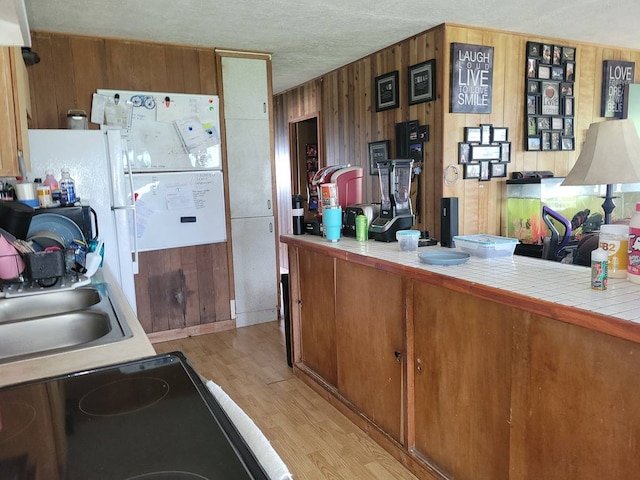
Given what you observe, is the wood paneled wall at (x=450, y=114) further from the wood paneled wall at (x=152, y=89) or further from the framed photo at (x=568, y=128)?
the wood paneled wall at (x=152, y=89)

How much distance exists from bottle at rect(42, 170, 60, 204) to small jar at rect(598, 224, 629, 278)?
8.19ft

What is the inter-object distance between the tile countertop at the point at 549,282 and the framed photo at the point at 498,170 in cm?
191

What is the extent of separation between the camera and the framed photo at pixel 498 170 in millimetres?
3906

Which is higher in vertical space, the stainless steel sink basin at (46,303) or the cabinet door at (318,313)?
the stainless steel sink basin at (46,303)

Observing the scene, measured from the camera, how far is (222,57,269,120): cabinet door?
3.99 meters

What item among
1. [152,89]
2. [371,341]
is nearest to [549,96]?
[371,341]

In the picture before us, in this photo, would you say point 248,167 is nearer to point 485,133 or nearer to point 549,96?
point 485,133

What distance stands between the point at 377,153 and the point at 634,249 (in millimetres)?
3034

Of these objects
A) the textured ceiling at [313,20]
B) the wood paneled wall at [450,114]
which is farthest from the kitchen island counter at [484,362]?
the textured ceiling at [313,20]

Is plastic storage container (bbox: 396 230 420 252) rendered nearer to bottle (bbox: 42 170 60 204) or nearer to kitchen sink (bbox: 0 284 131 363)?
kitchen sink (bbox: 0 284 131 363)

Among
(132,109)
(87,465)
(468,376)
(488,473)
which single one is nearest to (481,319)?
(468,376)

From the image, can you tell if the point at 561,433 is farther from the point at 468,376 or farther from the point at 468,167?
the point at 468,167

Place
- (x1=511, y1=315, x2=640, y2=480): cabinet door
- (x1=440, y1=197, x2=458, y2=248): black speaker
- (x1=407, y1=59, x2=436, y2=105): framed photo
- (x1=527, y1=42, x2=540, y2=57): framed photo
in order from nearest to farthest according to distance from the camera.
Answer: (x1=511, y1=315, x2=640, y2=480): cabinet door
(x1=440, y1=197, x2=458, y2=248): black speaker
(x1=407, y1=59, x2=436, y2=105): framed photo
(x1=527, y1=42, x2=540, y2=57): framed photo

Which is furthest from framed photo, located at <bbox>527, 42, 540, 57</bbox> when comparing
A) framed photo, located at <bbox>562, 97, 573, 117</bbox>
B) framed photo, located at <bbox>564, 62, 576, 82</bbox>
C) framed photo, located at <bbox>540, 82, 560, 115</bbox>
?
framed photo, located at <bbox>562, 97, 573, 117</bbox>
